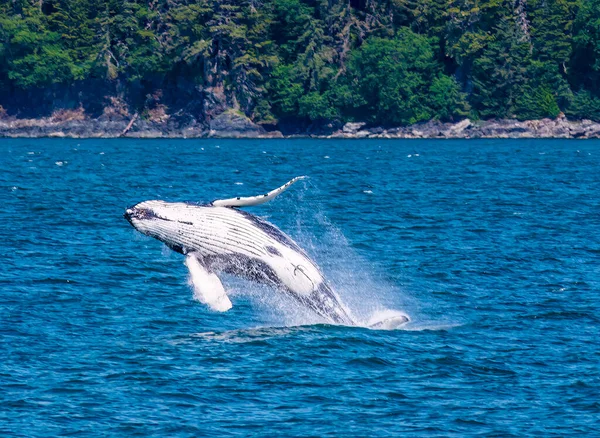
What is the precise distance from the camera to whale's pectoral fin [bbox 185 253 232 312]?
23844mm

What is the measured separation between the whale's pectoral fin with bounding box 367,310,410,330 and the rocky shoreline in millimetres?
135600

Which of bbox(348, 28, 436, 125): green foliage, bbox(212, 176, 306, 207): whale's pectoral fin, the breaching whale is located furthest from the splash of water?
bbox(348, 28, 436, 125): green foliage

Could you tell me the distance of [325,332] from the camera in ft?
89.3

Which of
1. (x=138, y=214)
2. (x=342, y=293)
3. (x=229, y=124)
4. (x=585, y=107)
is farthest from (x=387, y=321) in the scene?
(x=585, y=107)

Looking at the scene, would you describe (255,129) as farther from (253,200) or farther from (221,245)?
(253,200)

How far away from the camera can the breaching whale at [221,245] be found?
24.3 m

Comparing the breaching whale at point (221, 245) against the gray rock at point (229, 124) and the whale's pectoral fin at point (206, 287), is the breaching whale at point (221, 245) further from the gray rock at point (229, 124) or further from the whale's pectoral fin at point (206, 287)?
the gray rock at point (229, 124)

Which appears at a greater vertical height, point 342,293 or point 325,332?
point 325,332

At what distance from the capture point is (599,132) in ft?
528

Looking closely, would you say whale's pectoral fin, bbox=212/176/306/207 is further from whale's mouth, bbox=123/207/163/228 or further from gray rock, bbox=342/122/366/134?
gray rock, bbox=342/122/366/134

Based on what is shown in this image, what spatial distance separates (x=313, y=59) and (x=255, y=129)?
13406 millimetres

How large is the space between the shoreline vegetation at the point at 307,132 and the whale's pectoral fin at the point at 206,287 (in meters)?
140

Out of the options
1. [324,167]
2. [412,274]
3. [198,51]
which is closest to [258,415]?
[412,274]

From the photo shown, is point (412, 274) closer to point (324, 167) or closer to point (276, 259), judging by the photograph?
point (276, 259)
